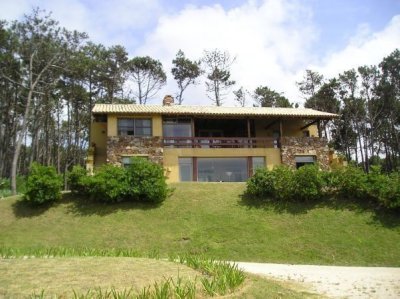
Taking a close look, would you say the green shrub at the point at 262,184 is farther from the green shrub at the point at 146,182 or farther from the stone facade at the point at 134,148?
the stone facade at the point at 134,148

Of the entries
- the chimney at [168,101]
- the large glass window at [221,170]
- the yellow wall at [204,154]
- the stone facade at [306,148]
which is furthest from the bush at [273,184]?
the chimney at [168,101]

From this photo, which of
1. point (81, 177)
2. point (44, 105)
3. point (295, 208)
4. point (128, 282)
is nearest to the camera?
point (128, 282)

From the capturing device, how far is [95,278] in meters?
8.70

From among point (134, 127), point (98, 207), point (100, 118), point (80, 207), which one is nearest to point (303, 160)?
point (134, 127)

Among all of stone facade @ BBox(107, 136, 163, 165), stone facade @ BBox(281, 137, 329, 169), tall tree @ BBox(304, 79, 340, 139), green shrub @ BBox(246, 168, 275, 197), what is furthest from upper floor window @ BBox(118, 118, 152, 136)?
tall tree @ BBox(304, 79, 340, 139)

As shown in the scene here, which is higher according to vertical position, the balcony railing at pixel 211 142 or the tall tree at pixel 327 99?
the tall tree at pixel 327 99

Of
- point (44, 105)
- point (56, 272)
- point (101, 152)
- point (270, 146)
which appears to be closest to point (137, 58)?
point (44, 105)

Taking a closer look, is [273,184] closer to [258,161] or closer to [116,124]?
[258,161]

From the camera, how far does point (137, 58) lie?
1844 inches

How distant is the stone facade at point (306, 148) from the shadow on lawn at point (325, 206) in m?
8.56

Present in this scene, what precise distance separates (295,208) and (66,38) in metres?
24.3

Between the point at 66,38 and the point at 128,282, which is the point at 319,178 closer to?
the point at 128,282

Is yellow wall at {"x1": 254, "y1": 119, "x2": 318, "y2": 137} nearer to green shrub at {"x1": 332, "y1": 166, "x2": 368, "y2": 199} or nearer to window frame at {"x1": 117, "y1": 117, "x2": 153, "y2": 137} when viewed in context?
window frame at {"x1": 117, "y1": 117, "x2": 153, "y2": 137}

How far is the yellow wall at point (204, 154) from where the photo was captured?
94.7 feet
